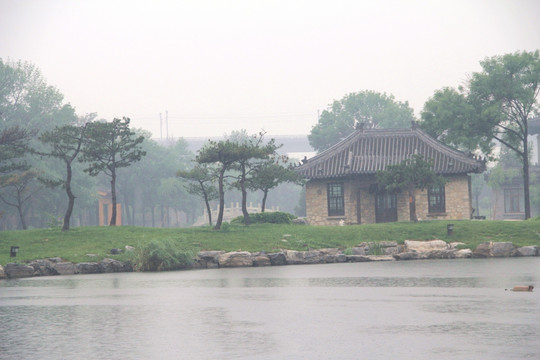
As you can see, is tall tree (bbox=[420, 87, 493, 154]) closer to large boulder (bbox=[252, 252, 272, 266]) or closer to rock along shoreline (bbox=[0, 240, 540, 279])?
rock along shoreline (bbox=[0, 240, 540, 279])

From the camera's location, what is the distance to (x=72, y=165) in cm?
6900

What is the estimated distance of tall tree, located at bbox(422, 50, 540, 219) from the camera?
50.0 metres

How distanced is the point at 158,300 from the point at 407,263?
15880 millimetres

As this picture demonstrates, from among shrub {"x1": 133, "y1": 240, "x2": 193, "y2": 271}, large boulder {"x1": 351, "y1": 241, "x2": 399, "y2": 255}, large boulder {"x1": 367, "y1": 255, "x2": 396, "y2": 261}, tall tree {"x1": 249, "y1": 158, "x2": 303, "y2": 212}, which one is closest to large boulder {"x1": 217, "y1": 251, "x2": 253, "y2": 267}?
shrub {"x1": 133, "y1": 240, "x2": 193, "y2": 271}

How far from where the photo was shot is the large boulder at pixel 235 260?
3491 cm

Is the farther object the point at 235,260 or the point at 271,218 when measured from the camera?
the point at 271,218

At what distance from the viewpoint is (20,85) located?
241 feet

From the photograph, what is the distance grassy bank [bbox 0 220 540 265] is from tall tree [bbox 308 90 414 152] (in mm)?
45034

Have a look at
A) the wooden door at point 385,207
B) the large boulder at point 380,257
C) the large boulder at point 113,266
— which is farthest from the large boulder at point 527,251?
the large boulder at point 113,266

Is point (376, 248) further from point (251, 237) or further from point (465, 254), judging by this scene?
point (251, 237)

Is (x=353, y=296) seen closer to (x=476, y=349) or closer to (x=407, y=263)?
(x=476, y=349)

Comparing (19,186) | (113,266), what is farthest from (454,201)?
(19,186)

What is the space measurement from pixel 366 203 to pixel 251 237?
15576 mm

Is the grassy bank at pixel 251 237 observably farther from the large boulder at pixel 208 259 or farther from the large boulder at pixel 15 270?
the large boulder at pixel 15 270
